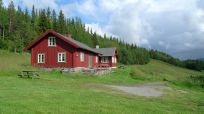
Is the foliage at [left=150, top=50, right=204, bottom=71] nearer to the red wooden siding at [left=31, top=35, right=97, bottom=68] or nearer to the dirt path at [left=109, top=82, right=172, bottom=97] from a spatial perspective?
the red wooden siding at [left=31, top=35, right=97, bottom=68]

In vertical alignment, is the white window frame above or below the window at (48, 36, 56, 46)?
below

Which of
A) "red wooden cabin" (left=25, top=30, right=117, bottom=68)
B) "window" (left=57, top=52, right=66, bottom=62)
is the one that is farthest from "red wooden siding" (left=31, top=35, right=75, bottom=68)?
"window" (left=57, top=52, right=66, bottom=62)

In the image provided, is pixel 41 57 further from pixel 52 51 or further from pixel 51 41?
pixel 51 41

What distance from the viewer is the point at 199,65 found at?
127 metres

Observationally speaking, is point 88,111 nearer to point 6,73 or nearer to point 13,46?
point 6,73

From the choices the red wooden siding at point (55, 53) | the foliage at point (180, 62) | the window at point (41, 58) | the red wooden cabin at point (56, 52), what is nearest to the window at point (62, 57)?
the red wooden cabin at point (56, 52)

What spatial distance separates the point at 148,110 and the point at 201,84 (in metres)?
21.9

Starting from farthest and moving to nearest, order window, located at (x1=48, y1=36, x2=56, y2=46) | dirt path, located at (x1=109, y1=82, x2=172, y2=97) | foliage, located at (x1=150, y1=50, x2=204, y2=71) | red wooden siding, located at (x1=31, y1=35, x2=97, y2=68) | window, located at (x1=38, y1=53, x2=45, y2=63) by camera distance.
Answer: foliage, located at (x1=150, y1=50, x2=204, y2=71)
window, located at (x1=38, y1=53, x2=45, y2=63)
window, located at (x1=48, y1=36, x2=56, y2=46)
red wooden siding, located at (x1=31, y1=35, x2=97, y2=68)
dirt path, located at (x1=109, y1=82, x2=172, y2=97)

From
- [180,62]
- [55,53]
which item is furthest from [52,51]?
[180,62]

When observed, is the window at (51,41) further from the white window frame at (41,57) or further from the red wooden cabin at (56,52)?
the white window frame at (41,57)

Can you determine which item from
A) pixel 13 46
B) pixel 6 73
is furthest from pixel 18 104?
pixel 13 46

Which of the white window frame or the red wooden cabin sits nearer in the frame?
the red wooden cabin

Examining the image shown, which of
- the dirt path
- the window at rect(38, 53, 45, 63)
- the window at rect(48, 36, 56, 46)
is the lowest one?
the dirt path

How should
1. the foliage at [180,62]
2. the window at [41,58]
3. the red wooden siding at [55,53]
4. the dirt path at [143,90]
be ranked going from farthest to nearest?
the foliage at [180,62], the window at [41,58], the red wooden siding at [55,53], the dirt path at [143,90]
